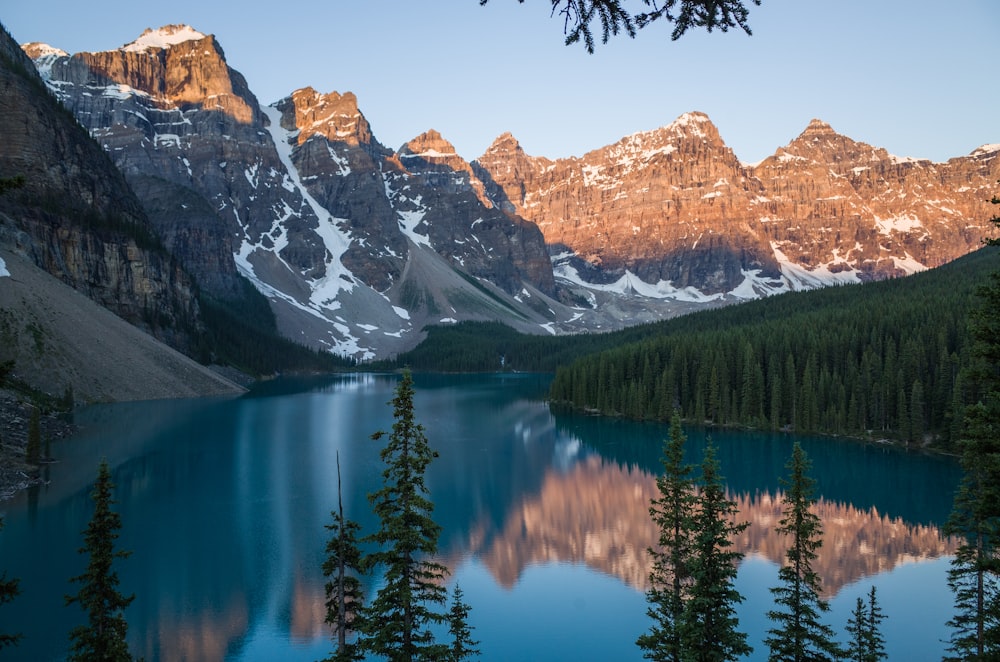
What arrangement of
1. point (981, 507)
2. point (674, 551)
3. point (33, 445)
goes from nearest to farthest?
point (981, 507) < point (674, 551) < point (33, 445)

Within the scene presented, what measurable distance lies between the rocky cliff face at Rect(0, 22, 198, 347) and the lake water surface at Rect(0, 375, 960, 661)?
140 ft

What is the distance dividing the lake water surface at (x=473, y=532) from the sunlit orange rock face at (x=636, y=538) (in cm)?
18

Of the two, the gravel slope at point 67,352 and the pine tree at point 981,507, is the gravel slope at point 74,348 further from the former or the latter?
the pine tree at point 981,507

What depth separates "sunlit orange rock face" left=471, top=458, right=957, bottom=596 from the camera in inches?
1533

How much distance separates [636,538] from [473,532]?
400 inches

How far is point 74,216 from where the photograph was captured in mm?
120875

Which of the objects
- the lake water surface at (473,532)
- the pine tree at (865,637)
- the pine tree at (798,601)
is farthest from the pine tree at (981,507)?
the lake water surface at (473,532)

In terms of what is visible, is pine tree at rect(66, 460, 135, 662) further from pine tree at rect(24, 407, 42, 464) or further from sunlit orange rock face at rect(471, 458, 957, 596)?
pine tree at rect(24, 407, 42, 464)

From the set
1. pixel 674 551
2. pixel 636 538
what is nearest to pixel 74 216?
pixel 636 538

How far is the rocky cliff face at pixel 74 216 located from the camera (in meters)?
111

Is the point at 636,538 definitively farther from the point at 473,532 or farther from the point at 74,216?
the point at 74,216

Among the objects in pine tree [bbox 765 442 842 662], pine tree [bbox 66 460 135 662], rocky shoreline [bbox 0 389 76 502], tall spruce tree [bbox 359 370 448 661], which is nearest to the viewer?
tall spruce tree [bbox 359 370 448 661]

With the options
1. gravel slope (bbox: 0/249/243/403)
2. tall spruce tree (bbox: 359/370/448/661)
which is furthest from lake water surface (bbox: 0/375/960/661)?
tall spruce tree (bbox: 359/370/448/661)

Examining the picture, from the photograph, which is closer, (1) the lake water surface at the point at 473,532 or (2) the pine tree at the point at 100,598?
(2) the pine tree at the point at 100,598
